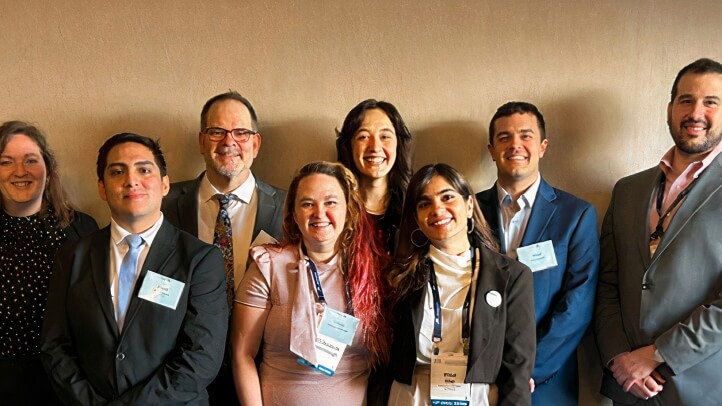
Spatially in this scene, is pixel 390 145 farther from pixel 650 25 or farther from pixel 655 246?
pixel 650 25

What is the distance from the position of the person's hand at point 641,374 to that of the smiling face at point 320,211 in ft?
5.01

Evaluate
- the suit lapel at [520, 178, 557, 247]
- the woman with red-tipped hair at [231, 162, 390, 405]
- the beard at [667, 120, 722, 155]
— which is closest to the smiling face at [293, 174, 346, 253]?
the woman with red-tipped hair at [231, 162, 390, 405]

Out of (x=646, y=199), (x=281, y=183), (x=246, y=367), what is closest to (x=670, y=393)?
(x=646, y=199)

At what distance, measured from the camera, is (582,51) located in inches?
136

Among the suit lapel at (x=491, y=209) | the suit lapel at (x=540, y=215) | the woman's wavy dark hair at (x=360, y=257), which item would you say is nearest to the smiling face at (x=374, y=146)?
the woman's wavy dark hair at (x=360, y=257)

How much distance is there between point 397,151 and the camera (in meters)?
3.26

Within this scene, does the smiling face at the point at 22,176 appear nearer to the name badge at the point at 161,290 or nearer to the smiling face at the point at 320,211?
the name badge at the point at 161,290

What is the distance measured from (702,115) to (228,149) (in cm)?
232

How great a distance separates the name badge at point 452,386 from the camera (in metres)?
2.34

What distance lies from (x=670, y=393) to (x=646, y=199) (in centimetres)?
93

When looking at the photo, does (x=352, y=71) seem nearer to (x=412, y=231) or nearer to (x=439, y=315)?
(x=412, y=231)

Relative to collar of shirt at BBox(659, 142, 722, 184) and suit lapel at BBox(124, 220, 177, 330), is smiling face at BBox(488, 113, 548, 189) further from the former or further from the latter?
suit lapel at BBox(124, 220, 177, 330)

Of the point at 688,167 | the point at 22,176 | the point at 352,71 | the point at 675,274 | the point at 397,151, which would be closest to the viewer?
the point at 675,274

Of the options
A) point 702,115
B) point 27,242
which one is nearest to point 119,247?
point 27,242
